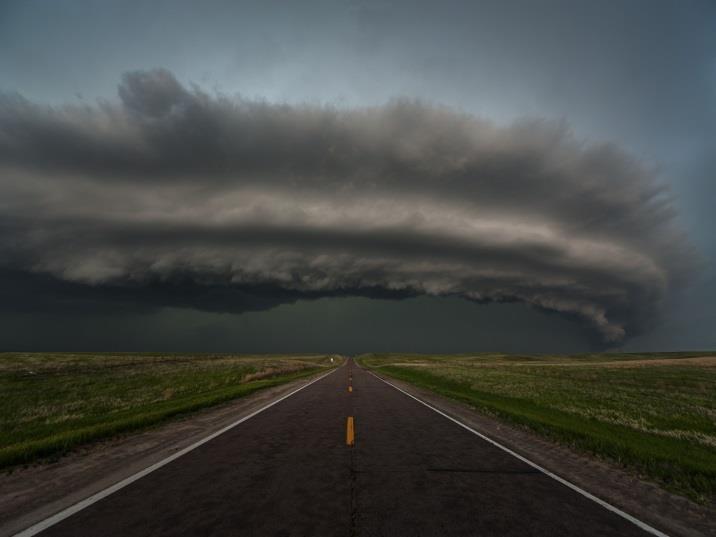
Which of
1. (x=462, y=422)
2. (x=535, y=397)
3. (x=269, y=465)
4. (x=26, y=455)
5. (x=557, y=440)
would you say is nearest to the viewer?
A: (x=269, y=465)

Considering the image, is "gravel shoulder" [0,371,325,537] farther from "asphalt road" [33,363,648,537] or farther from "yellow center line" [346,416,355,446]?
"yellow center line" [346,416,355,446]

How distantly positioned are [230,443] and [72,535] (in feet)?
15.2

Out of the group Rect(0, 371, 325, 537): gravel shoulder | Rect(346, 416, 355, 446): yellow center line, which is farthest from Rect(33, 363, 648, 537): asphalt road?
Rect(0, 371, 325, 537): gravel shoulder

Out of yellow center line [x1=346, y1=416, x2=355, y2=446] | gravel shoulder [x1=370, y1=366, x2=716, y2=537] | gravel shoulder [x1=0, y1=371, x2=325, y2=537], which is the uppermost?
gravel shoulder [x1=0, y1=371, x2=325, y2=537]

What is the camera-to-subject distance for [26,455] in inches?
304

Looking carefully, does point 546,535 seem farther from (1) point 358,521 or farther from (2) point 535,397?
(2) point 535,397

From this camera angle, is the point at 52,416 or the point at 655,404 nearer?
the point at 52,416

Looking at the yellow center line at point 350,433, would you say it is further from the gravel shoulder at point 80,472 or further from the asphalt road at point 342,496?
the gravel shoulder at point 80,472

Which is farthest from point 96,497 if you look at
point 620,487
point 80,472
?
point 620,487

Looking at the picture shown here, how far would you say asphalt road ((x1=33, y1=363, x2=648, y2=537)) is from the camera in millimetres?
4762

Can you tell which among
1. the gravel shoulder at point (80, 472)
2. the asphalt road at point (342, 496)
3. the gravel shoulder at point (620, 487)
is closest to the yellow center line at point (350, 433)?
the asphalt road at point (342, 496)

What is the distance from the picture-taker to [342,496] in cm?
573

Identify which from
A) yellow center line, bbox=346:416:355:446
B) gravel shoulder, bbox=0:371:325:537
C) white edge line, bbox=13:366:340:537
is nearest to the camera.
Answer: white edge line, bbox=13:366:340:537

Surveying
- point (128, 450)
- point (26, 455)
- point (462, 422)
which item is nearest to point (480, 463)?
point (462, 422)
